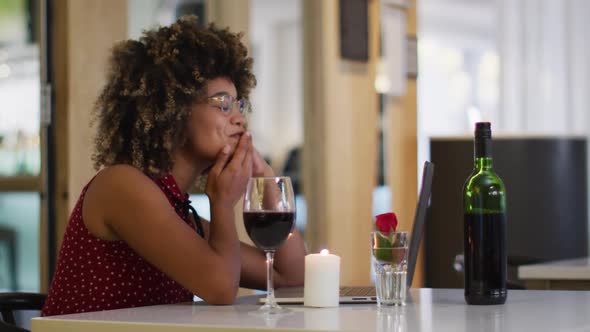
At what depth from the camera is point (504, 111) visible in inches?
205

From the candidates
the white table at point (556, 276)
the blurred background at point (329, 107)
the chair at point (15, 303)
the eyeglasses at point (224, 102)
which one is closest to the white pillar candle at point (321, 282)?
the eyeglasses at point (224, 102)

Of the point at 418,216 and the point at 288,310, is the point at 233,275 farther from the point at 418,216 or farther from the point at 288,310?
the point at 418,216

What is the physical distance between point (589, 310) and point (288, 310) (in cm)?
48

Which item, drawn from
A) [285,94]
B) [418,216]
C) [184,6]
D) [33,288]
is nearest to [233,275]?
[418,216]

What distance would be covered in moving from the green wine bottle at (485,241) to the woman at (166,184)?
0.44 metres

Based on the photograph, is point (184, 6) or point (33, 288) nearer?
point (33, 288)

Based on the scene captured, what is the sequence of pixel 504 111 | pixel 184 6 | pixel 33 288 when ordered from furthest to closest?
pixel 504 111 < pixel 184 6 < pixel 33 288

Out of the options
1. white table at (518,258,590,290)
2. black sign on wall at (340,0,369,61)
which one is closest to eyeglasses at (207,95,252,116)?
white table at (518,258,590,290)

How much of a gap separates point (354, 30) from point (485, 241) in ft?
8.64

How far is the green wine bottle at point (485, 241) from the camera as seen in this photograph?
58.9 inches

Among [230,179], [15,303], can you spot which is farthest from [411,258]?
[15,303]

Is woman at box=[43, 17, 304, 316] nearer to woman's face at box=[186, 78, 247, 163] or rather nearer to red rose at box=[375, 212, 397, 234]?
woman's face at box=[186, 78, 247, 163]

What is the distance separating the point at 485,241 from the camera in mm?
1496

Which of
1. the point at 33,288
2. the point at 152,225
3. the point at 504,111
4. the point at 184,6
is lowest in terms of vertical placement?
the point at 33,288
